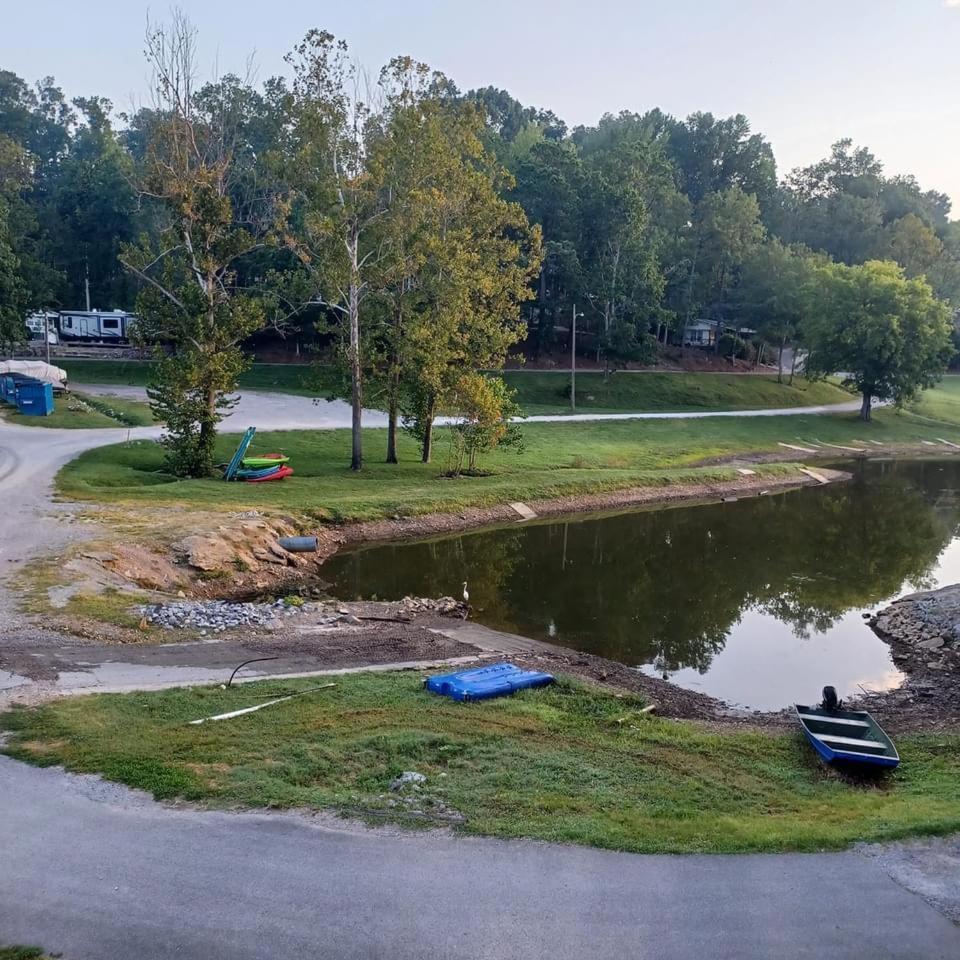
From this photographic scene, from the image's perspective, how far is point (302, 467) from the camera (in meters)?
35.0

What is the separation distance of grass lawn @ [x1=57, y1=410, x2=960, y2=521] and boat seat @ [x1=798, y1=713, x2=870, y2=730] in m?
18.1

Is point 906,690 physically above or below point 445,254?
below

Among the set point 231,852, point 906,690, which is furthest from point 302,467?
point 231,852

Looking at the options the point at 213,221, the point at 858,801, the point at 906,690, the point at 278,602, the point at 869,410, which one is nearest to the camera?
the point at 858,801

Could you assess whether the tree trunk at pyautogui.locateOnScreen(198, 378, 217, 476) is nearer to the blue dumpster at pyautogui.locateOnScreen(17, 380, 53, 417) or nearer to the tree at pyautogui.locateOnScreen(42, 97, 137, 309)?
the blue dumpster at pyautogui.locateOnScreen(17, 380, 53, 417)

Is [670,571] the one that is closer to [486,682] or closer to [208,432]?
[486,682]

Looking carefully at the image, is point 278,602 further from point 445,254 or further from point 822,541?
point 822,541

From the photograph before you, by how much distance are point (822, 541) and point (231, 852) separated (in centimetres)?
2810

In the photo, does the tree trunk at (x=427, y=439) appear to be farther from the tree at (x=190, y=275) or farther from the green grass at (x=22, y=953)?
the green grass at (x=22, y=953)

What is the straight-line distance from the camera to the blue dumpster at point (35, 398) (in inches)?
1567

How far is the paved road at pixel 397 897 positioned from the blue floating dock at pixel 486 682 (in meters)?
4.68

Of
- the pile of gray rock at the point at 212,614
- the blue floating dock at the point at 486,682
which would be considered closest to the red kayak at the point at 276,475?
the pile of gray rock at the point at 212,614

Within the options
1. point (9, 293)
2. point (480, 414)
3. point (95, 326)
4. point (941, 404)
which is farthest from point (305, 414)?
point (941, 404)

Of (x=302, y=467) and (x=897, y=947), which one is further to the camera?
(x=302, y=467)
